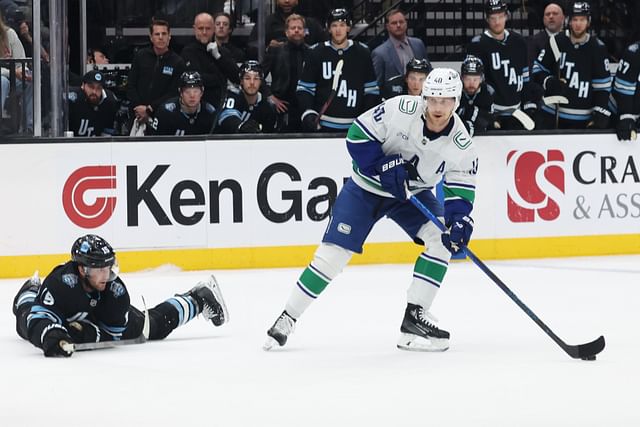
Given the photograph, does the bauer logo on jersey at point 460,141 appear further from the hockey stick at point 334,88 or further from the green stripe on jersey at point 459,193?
the hockey stick at point 334,88

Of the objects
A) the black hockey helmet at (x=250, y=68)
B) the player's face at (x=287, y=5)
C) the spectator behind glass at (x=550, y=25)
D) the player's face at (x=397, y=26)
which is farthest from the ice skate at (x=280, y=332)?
the spectator behind glass at (x=550, y=25)

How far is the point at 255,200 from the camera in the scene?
8.45 meters

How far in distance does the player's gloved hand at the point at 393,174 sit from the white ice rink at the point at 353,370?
0.68 m

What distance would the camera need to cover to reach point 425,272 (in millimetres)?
5566

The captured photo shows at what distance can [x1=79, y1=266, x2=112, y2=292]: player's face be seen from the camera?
5.27 meters

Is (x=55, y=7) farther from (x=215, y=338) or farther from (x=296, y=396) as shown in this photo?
(x=296, y=396)

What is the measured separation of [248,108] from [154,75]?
2.17 ft

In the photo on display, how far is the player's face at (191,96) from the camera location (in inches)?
332

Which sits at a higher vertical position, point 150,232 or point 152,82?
point 152,82

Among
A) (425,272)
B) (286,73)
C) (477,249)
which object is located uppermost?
(286,73)

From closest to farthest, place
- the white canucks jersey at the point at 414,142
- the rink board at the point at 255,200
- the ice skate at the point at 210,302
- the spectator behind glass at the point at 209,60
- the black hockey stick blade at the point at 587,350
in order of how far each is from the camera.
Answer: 1. the black hockey stick blade at the point at 587,350
2. the white canucks jersey at the point at 414,142
3. the ice skate at the point at 210,302
4. the rink board at the point at 255,200
5. the spectator behind glass at the point at 209,60

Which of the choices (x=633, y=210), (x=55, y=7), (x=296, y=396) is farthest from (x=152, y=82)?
(x=296, y=396)

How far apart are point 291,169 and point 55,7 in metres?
1.81

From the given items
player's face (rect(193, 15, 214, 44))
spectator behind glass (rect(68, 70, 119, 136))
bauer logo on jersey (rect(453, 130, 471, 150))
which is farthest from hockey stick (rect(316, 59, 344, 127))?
bauer logo on jersey (rect(453, 130, 471, 150))
